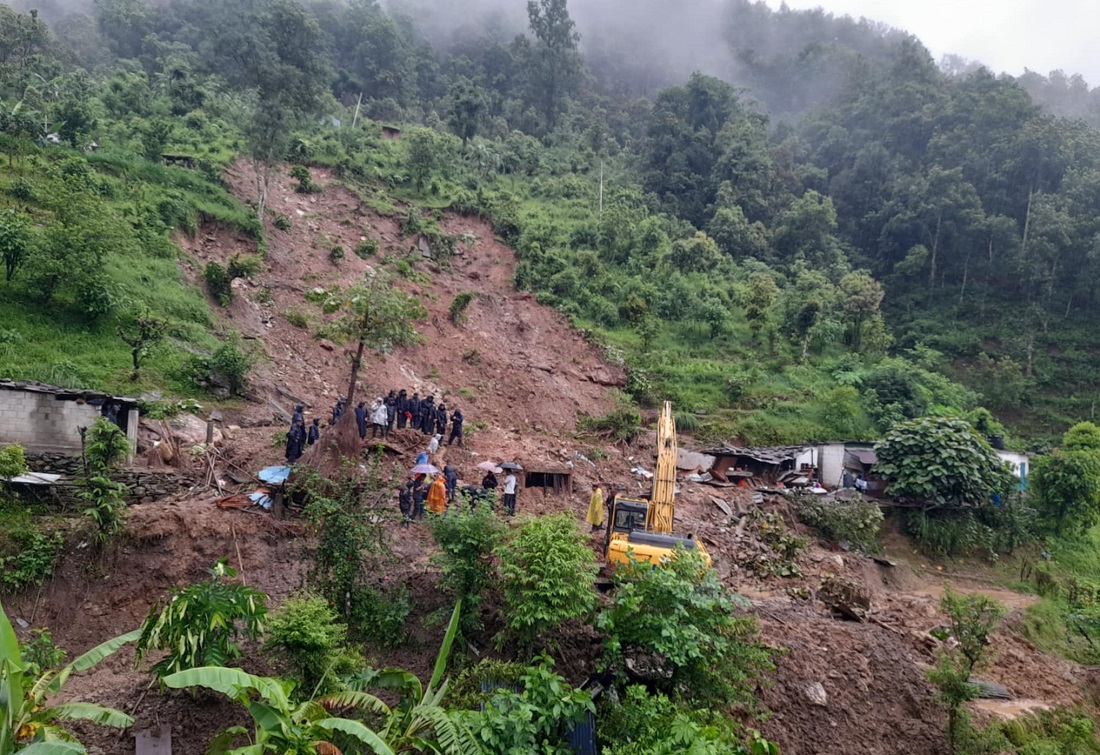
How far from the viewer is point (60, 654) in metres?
7.93

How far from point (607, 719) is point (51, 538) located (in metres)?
8.20

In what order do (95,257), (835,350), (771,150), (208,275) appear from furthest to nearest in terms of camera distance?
(771,150)
(835,350)
(208,275)
(95,257)

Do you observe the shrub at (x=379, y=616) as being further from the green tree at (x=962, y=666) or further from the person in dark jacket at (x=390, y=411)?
the green tree at (x=962, y=666)

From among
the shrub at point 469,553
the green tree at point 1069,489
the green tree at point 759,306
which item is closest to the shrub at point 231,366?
the shrub at point 469,553

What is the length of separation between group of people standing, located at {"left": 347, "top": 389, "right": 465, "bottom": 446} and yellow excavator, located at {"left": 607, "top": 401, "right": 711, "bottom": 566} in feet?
16.9

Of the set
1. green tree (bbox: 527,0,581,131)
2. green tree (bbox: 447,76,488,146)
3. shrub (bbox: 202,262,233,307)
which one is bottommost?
shrub (bbox: 202,262,233,307)

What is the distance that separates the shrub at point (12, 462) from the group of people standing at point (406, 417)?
220 inches

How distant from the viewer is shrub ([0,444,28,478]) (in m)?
10.2

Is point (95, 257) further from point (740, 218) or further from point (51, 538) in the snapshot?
point (740, 218)

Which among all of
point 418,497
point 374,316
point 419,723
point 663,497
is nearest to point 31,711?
point 419,723

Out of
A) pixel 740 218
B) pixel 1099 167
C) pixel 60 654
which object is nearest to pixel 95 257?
pixel 60 654

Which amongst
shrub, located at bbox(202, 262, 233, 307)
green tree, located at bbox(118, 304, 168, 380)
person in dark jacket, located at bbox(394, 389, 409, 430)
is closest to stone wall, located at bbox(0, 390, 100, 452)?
green tree, located at bbox(118, 304, 168, 380)

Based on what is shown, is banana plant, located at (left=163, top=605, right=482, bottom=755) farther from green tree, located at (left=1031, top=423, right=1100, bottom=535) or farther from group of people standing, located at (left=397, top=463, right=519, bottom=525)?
green tree, located at (left=1031, top=423, right=1100, bottom=535)

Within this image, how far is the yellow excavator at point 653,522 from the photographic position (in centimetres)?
1051
